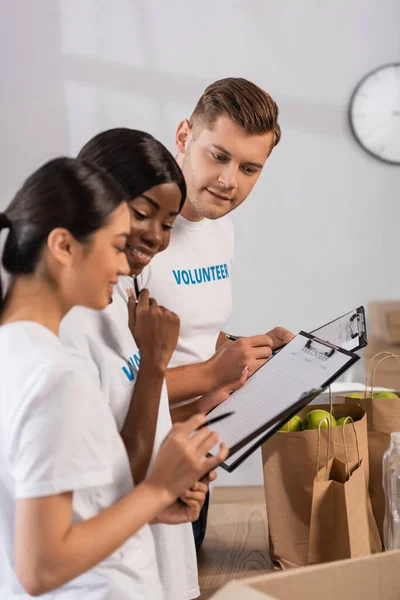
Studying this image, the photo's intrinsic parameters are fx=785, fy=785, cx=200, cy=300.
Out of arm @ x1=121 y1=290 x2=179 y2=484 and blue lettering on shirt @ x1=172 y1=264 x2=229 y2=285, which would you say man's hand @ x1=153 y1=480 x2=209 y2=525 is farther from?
blue lettering on shirt @ x1=172 y1=264 x2=229 y2=285

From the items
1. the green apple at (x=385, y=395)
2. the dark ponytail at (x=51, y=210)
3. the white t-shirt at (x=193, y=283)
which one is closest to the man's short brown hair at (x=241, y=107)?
the white t-shirt at (x=193, y=283)

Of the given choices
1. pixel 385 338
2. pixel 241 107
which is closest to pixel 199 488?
pixel 241 107

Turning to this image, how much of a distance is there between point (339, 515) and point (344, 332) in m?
0.41

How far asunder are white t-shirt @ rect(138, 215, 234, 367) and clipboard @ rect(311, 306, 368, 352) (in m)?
0.30

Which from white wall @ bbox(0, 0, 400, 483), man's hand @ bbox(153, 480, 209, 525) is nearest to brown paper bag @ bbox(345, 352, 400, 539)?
man's hand @ bbox(153, 480, 209, 525)

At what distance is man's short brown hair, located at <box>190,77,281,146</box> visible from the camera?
1.70 m

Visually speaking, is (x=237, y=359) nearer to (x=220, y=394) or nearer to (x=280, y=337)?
(x=220, y=394)

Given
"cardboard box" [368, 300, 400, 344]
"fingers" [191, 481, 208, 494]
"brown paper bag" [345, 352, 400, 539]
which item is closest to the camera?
"fingers" [191, 481, 208, 494]

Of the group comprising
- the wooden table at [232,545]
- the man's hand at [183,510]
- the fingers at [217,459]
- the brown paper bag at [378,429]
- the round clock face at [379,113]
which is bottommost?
the wooden table at [232,545]

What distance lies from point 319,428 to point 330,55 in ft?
7.10

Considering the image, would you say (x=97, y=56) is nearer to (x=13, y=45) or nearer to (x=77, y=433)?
(x=13, y=45)

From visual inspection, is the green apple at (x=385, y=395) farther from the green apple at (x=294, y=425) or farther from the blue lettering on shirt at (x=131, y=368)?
the blue lettering on shirt at (x=131, y=368)

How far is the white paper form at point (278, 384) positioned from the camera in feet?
3.99

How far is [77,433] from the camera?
→ 827 mm
